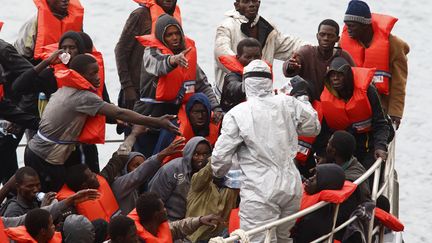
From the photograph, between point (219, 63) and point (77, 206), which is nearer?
point (77, 206)

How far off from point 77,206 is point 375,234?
1.94 metres

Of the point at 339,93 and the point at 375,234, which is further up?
the point at 339,93

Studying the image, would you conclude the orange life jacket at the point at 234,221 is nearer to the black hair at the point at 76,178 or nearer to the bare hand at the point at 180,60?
the black hair at the point at 76,178

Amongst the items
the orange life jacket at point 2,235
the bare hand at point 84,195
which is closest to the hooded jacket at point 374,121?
the bare hand at point 84,195

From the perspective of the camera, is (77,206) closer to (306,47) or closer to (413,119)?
(306,47)

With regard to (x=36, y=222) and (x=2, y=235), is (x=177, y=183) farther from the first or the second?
(x=2, y=235)

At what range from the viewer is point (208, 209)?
961cm

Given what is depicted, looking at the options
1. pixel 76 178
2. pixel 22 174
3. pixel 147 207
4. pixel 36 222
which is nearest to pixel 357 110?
pixel 76 178

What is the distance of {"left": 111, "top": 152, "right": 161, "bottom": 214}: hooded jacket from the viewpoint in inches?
386

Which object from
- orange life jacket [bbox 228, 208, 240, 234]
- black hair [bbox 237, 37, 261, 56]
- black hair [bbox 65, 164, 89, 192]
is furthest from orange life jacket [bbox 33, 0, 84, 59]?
orange life jacket [bbox 228, 208, 240, 234]

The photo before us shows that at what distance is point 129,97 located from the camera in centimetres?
1138

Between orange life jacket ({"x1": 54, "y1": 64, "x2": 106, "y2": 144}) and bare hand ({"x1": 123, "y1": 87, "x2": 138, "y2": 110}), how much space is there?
1.52 metres

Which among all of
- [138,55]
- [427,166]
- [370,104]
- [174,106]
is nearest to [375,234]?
[370,104]

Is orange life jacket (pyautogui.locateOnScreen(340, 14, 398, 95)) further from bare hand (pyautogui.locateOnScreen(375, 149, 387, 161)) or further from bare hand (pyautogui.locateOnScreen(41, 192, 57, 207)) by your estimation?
bare hand (pyautogui.locateOnScreen(41, 192, 57, 207))
